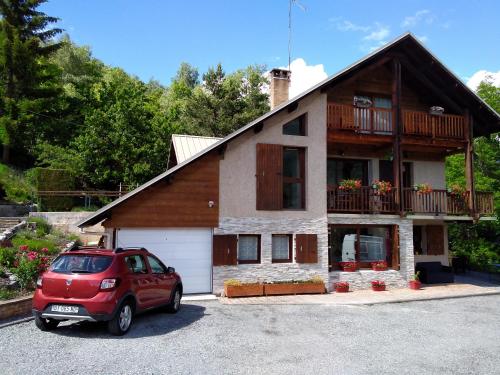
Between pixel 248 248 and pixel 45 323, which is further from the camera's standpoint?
pixel 248 248

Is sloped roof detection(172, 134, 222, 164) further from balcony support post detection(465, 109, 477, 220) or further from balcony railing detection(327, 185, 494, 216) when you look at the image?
balcony support post detection(465, 109, 477, 220)

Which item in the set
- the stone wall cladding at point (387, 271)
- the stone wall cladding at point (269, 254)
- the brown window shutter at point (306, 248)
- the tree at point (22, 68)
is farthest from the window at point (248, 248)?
the tree at point (22, 68)

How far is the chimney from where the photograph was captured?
19906mm

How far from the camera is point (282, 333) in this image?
9453 millimetres

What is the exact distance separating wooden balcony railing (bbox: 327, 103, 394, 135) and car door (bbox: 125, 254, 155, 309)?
944 centimetres

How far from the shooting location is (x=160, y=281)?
408 inches

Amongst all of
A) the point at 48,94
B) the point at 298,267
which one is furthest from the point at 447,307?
the point at 48,94

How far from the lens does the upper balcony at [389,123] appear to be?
655 inches

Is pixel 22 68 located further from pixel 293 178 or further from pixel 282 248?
pixel 282 248

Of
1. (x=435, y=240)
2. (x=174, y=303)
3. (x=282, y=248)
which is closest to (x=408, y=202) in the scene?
(x=435, y=240)

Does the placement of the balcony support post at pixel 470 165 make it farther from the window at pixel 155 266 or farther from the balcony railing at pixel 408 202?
the window at pixel 155 266

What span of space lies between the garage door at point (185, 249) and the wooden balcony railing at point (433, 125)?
29.8ft

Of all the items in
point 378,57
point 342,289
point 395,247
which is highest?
point 378,57

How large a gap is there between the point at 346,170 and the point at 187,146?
721cm
